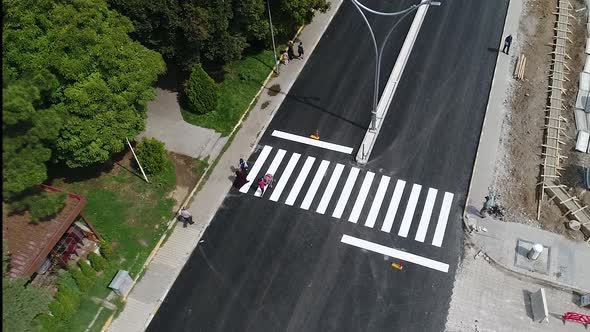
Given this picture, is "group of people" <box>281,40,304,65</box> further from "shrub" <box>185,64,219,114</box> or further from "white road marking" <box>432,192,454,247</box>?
"white road marking" <box>432,192,454,247</box>

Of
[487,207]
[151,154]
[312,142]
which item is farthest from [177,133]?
[487,207]

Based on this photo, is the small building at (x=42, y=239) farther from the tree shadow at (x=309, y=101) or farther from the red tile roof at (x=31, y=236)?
the tree shadow at (x=309, y=101)

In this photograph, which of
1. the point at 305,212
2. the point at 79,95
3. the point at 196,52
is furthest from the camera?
the point at 196,52

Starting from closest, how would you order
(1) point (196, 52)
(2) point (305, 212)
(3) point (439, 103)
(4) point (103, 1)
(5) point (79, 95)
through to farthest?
(5) point (79, 95) → (4) point (103, 1) → (2) point (305, 212) → (1) point (196, 52) → (3) point (439, 103)

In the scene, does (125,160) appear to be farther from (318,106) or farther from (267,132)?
(318,106)

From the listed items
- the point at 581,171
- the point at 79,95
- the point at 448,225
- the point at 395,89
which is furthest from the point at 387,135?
the point at 79,95

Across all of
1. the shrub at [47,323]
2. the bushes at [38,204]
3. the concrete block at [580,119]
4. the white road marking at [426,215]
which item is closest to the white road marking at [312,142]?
the white road marking at [426,215]
